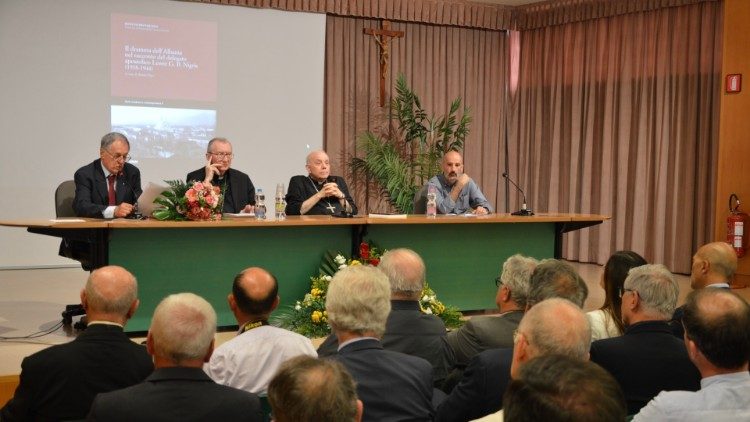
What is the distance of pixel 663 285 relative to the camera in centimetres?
288

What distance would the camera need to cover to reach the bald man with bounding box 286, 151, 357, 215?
621cm

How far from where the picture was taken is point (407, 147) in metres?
9.80

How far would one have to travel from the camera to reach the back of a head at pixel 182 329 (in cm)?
212

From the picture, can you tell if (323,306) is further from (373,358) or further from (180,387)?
(180,387)

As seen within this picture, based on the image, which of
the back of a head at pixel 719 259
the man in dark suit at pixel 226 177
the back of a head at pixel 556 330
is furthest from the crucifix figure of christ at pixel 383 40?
the back of a head at pixel 556 330

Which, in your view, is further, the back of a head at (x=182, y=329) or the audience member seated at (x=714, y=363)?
the back of a head at (x=182, y=329)

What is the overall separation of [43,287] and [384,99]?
424 centimetres

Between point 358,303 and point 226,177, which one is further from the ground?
point 226,177

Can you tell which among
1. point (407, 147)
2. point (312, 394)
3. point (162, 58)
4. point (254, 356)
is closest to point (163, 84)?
point (162, 58)

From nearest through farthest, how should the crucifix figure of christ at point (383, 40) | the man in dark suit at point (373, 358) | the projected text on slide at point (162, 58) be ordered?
the man in dark suit at point (373, 358), the projected text on slide at point (162, 58), the crucifix figure of christ at point (383, 40)

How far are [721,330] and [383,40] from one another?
25.2 ft

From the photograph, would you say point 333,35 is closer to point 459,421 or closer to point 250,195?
point 250,195

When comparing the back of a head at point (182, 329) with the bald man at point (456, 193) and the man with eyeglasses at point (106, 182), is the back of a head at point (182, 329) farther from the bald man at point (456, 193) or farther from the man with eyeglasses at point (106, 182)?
the bald man at point (456, 193)

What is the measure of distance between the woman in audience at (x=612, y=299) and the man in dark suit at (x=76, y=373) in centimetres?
168
